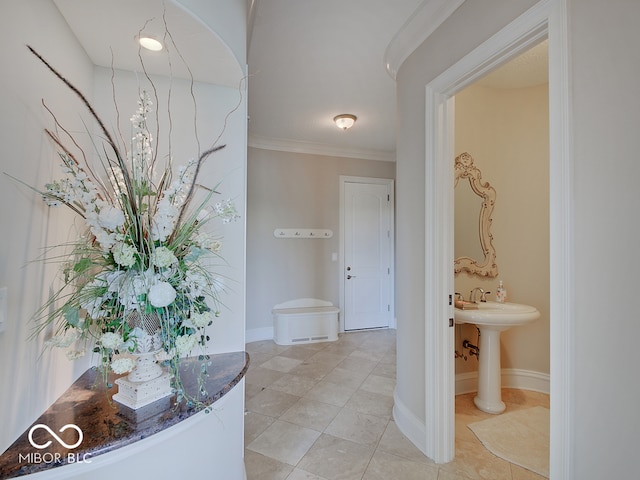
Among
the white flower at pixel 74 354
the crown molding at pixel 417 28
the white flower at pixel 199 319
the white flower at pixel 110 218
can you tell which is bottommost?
the white flower at pixel 74 354

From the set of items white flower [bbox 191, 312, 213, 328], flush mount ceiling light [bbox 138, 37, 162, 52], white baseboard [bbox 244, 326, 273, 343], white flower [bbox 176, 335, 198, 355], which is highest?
flush mount ceiling light [bbox 138, 37, 162, 52]

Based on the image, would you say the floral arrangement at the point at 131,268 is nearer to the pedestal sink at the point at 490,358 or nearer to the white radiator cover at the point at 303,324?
Answer: the pedestal sink at the point at 490,358

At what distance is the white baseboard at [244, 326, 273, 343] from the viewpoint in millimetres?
4109

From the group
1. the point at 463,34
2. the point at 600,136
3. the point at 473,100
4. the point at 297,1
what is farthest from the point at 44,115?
the point at 473,100

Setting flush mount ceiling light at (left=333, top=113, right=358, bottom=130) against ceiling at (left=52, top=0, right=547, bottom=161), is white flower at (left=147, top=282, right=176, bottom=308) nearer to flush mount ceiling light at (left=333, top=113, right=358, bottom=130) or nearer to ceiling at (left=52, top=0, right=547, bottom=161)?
ceiling at (left=52, top=0, right=547, bottom=161)

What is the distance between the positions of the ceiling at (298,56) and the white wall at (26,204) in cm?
20

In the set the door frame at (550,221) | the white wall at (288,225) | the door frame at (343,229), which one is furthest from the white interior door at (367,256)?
the door frame at (550,221)

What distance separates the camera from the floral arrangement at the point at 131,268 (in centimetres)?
93

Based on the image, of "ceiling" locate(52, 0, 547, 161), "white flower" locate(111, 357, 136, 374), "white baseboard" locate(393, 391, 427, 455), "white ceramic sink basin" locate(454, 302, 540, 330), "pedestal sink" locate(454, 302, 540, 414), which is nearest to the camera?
"white flower" locate(111, 357, 136, 374)

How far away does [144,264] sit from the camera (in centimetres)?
97

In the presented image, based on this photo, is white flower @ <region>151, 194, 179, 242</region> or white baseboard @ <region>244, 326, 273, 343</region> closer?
white flower @ <region>151, 194, 179, 242</region>

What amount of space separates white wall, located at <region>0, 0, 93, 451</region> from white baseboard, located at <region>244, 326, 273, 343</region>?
3049 millimetres

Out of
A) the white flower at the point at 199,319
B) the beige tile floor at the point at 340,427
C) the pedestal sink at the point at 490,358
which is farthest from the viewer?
the pedestal sink at the point at 490,358

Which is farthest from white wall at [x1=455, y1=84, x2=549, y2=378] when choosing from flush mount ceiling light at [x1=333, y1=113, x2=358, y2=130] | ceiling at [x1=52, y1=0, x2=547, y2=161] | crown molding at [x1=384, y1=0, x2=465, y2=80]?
flush mount ceiling light at [x1=333, y1=113, x2=358, y2=130]
